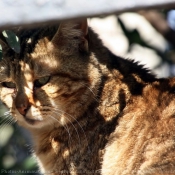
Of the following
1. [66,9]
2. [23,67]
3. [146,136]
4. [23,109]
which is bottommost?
[146,136]

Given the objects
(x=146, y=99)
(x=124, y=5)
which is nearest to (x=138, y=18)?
(x=146, y=99)

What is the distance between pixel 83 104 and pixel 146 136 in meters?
0.35

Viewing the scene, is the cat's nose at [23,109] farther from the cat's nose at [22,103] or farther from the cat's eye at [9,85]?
the cat's eye at [9,85]

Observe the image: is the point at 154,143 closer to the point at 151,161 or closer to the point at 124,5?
the point at 151,161

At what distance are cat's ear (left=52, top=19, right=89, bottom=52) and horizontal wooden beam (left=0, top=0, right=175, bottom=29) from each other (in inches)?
55.2

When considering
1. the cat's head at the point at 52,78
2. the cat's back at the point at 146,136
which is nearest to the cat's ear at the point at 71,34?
the cat's head at the point at 52,78

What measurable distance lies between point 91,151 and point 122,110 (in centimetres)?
25

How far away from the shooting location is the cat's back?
1.75m

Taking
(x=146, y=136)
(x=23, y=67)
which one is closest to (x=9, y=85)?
(x=23, y=67)

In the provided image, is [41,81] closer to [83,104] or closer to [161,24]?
[83,104]

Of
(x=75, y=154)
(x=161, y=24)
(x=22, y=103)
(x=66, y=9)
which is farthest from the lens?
(x=161, y=24)

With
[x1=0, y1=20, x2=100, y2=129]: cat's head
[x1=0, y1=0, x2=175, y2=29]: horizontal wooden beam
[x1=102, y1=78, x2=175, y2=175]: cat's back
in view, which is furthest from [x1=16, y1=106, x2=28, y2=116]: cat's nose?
[x1=0, y1=0, x2=175, y2=29]: horizontal wooden beam

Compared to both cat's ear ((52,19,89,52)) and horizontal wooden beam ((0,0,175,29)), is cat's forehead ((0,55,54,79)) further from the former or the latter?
horizontal wooden beam ((0,0,175,29))

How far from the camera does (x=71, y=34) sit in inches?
77.0
